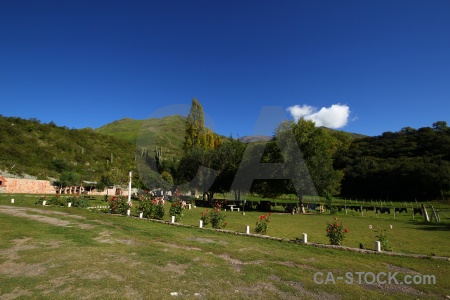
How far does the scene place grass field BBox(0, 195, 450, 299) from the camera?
16.9 ft

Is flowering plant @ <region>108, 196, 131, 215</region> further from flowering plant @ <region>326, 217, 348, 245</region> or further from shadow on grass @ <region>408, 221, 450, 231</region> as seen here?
shadow on grass @ <region>408, 221, 450, 231</region>

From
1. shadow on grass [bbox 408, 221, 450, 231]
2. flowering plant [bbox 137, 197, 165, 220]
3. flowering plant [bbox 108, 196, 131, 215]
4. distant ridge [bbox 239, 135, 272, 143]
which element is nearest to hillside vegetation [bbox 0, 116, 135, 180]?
distant ridge [bbox 239, 135, 272, 143]

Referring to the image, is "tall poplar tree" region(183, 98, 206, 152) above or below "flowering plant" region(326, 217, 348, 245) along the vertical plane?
above

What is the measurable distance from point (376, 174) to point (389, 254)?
182 feet

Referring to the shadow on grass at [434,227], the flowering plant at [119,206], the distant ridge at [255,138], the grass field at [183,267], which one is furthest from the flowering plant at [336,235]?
the distant ridge at [255,138]

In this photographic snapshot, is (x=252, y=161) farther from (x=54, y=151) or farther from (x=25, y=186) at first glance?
(x=54, y=151)

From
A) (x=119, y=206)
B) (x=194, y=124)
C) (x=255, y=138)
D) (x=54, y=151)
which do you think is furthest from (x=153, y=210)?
(x=54, y=151)

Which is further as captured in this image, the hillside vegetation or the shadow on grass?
the hillside vegetation

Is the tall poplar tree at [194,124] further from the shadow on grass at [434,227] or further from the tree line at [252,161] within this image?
the shadow on grass at [434,227]

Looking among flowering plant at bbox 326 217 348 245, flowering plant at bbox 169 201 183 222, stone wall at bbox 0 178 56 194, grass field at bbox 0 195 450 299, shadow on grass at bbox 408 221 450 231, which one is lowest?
shadow on grass at bbox 408 221 450 231

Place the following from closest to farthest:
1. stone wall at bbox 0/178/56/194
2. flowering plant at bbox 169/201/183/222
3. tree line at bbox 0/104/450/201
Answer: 1. flowering plant at bbox 169/201/183/222
2. stone wall at bbox 0/178/56/194
3. tree line at bbox 0/104/450/201

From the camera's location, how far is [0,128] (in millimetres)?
48562

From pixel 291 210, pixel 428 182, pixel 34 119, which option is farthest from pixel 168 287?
pixel 34 119

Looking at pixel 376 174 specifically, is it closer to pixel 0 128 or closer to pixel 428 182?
pixel 428 182
